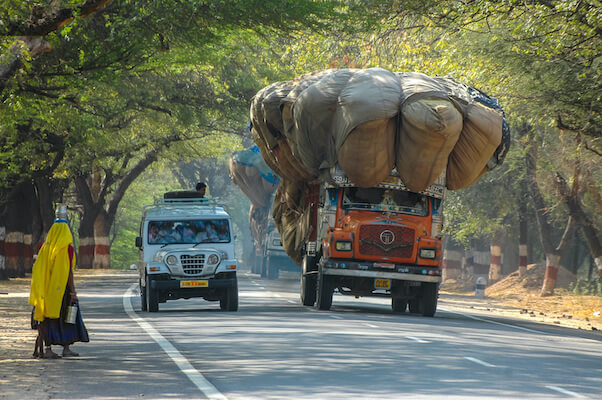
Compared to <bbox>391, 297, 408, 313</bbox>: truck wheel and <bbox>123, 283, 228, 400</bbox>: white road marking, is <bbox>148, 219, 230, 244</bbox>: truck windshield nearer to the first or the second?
<bbox>123, 283, 228, 400</bbox>: white road marking

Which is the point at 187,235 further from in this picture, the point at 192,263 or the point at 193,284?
the point at 193,284

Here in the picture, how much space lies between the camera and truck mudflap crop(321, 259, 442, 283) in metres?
22.7

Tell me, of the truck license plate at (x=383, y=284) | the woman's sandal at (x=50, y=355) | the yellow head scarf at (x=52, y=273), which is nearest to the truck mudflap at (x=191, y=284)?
the truck license plate at (x=383, y=284)

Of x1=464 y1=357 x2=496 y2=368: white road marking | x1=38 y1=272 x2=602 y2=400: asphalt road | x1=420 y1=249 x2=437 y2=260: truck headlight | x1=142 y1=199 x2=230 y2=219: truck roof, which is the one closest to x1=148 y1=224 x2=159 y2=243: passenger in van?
x1=142 y1=199 x2=230 y2=219: truck roof

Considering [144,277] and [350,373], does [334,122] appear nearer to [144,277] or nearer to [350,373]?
[144,277]

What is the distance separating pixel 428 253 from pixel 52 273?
11.1 m

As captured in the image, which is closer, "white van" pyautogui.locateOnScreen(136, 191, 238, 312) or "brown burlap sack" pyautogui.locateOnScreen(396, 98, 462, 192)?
"brown burlap sack" pyautogui.locateOnScreen(396, 98, 462, 192)

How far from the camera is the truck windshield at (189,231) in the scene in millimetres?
23312

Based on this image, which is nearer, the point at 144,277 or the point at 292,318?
the point at 292,318

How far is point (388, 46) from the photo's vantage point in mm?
35625

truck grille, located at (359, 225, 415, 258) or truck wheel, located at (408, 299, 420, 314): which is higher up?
truck grille, located at (359, 225, 415, 258)

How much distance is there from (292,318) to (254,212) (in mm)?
34584

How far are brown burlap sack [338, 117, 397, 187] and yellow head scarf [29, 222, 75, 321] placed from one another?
8.96m

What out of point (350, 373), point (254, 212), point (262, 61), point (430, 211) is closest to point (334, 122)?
point (430, 211)
